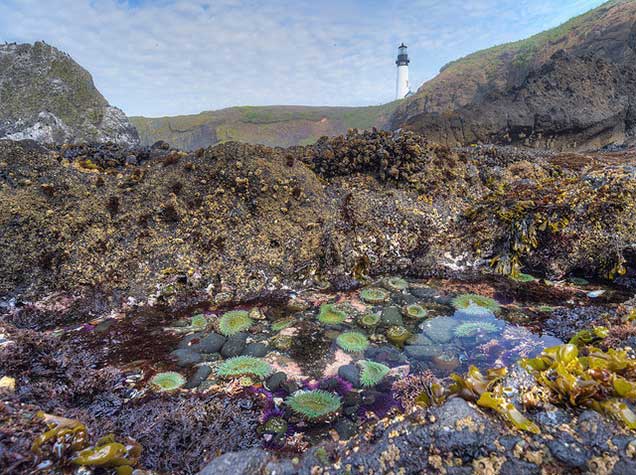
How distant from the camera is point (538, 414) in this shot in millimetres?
1818

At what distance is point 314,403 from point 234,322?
4.99 feet

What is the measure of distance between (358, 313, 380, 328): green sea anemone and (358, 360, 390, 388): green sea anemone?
2.17ft

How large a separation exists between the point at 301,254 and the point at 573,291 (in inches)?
139

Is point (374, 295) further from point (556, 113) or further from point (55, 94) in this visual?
point (55, 94)

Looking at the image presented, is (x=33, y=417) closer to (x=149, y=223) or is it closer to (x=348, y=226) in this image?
(x=149, y=223)

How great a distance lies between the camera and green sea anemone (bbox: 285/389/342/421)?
257 centimetres

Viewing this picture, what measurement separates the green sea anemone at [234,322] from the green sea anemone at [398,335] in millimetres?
1501

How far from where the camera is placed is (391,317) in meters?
3.87

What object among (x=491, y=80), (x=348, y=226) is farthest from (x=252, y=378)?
(x=491, y=80)

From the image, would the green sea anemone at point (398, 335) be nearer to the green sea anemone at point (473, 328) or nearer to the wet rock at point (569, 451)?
the green sea anemone at point (473, 328)

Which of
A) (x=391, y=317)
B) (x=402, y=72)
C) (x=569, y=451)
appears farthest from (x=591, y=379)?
(x=402, y=72)

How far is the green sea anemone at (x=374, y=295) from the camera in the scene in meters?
4.32

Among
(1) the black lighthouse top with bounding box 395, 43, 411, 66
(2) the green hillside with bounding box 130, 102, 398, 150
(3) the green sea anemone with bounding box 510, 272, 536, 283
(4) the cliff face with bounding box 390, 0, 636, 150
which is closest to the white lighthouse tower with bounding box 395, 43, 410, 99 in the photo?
(1) the black lighthouse top with bounding box 395, 43, 411, 66

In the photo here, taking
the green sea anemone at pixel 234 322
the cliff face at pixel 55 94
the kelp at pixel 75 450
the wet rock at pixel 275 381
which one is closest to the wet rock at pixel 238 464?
the kelp at pixel 75 450
